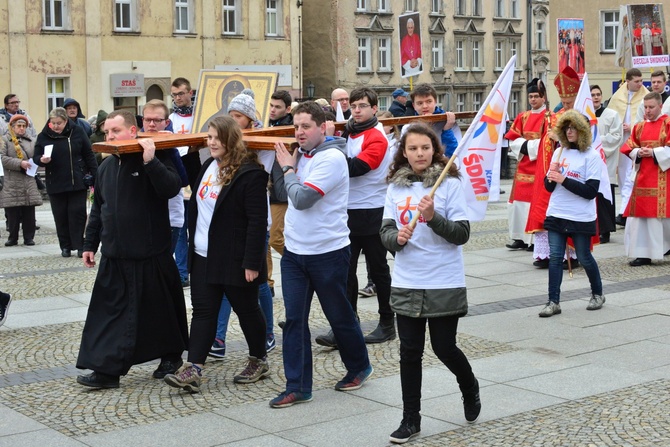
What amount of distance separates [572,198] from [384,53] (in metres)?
44.4

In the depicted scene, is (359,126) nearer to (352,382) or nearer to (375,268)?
(375,268)

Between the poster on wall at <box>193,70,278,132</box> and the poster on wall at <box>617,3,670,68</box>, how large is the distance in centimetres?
1213

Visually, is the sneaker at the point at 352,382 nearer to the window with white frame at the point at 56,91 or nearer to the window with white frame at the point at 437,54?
the window with white frame at the point at 56,91

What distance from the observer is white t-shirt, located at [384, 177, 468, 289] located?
6.09m

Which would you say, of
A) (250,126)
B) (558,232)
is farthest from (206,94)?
(558,232)

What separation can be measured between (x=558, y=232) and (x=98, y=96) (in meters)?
33.3

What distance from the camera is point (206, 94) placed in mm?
9641

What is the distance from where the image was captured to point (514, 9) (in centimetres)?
6222

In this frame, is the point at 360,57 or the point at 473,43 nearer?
the point at 360,57

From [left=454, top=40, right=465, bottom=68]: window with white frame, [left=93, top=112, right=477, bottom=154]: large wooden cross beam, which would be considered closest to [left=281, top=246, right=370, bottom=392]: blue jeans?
[left=93, top=112, right=477, bottom=154]: large wooden cross beam

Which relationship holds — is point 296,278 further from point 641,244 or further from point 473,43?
point 473,43

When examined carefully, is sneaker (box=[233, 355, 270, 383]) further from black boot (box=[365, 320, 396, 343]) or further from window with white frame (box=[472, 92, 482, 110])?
window with white frame (box=[472, 92, 482, 110])

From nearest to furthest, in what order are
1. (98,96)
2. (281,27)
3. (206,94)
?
(206,94)
(98,96)
(281,27)

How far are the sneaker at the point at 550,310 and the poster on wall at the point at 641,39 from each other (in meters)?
11.4
